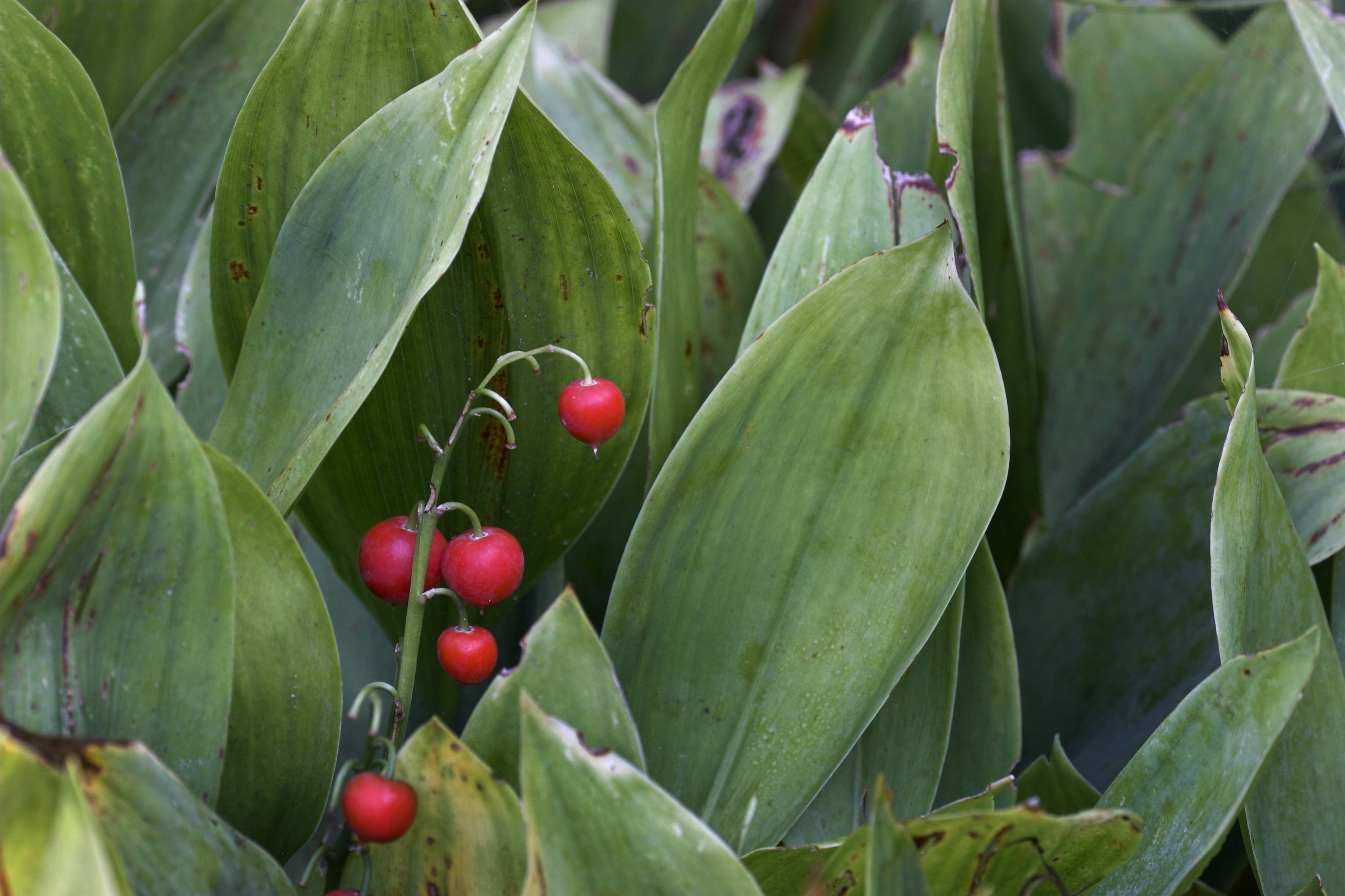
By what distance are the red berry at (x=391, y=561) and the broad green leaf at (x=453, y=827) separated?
73 mm

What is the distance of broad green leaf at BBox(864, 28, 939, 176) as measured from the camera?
0.66 metres

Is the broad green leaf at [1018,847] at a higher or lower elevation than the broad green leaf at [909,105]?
lower

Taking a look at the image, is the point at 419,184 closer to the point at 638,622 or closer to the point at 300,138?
the point at 300,138

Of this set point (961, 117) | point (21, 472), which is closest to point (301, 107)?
point (21, 472)

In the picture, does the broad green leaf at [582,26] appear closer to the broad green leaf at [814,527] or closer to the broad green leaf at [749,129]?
the broad green leaf at [749,129]

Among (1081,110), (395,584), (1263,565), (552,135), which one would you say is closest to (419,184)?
(552,135)

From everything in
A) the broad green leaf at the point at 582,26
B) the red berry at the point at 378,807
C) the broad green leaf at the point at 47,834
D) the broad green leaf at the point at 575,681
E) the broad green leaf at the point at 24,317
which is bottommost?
the red berry at the point at 378,807

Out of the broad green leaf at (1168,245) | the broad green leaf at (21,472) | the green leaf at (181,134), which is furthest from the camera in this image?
the broad green leaf at (1168,245)

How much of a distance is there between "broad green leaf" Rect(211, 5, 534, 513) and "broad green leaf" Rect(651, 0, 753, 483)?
0.10 m

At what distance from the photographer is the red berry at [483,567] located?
15.7 inches

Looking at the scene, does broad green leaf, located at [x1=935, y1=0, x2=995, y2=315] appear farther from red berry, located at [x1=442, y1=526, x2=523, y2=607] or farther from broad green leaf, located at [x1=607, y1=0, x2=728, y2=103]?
broad green leaf, located at [x1=607, y1=0, x2=728, y2=103]

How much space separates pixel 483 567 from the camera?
1.30ft

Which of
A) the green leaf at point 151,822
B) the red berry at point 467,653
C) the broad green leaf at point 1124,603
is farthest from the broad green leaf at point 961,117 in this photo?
the green leaf at point 151,822

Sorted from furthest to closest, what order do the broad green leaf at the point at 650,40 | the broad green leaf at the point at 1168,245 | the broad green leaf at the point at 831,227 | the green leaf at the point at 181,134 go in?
1. the broad green leaf at the point at 650,40
2. the broad green leaf at the point at 1168,245
3. the green leaf at the point at 181,134
4. the broad green leaf at the point at 831,227
